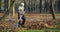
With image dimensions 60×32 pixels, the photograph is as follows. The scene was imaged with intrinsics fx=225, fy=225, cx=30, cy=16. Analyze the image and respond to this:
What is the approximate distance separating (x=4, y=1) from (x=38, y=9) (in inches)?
174

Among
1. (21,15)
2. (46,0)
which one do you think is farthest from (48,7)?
(21,15)

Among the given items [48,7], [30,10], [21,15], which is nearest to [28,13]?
[30,10]

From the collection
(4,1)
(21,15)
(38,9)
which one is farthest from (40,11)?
(21,15)

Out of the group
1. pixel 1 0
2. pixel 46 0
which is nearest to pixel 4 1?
pixel 1 0

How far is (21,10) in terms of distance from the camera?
13812 millimetres

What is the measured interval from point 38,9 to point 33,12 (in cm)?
95

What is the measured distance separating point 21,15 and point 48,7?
14.3 m

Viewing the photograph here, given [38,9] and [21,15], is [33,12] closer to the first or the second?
[38,9]

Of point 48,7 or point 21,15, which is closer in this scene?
point 21,15

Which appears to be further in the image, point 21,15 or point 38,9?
point 38,9

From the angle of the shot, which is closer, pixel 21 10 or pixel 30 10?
pixel 21 10

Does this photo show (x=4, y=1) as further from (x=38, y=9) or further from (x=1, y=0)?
(x=38, y=9)

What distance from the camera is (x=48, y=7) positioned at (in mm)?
28078

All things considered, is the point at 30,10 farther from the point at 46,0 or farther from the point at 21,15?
the point at 21,15
